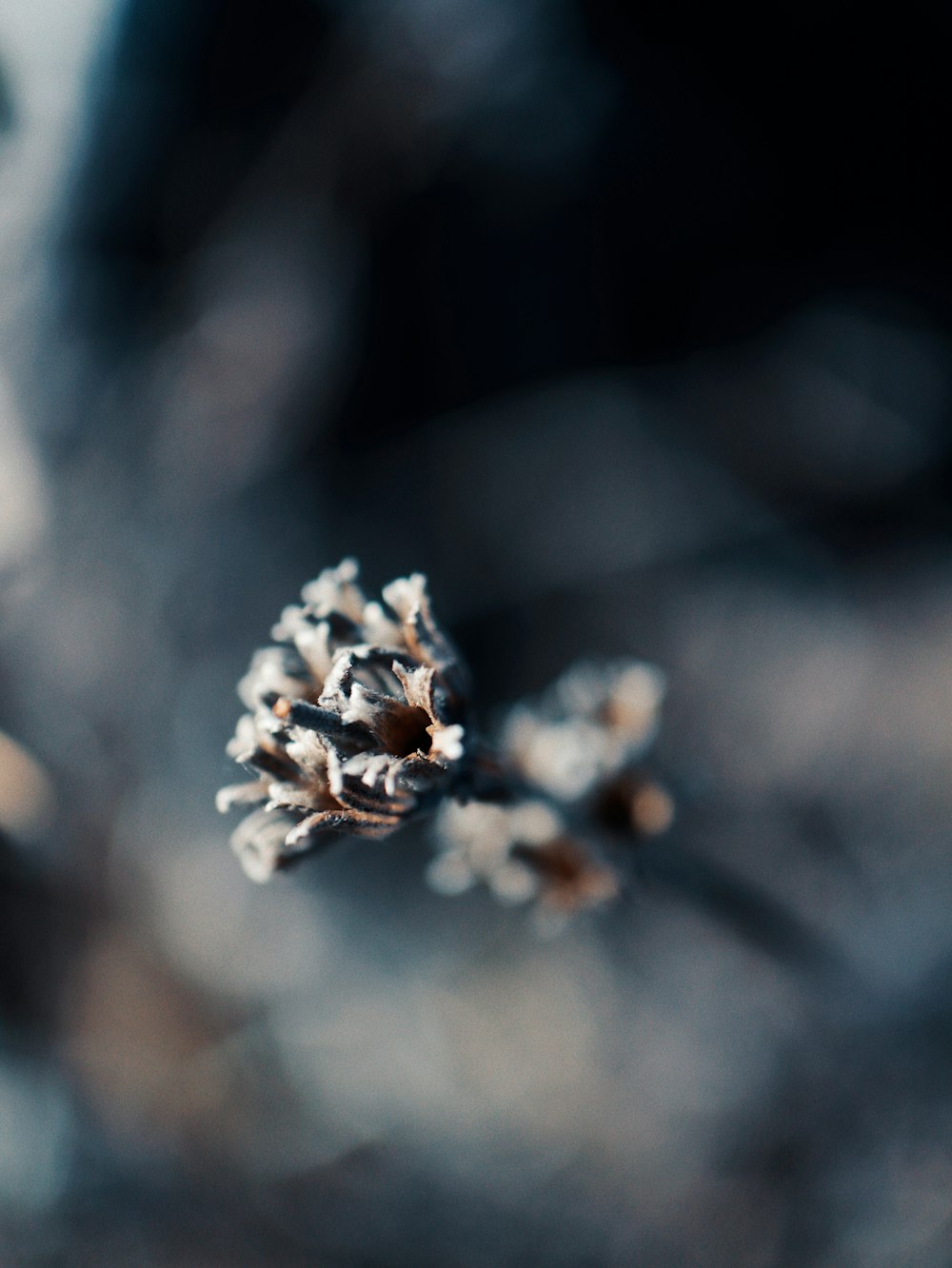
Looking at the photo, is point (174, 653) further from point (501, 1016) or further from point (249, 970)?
point (501, 1016)

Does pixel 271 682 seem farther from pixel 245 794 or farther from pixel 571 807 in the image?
pixel 571 807

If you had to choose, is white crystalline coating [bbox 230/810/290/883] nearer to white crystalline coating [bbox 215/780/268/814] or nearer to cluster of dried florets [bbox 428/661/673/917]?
white crystalline coating [bbox 215/780/268/814]

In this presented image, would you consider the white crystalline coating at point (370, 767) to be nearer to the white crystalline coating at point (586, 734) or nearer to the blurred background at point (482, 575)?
the white crystalline coating at point (586, 734)

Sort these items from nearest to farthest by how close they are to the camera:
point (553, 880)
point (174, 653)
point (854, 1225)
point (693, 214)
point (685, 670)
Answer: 1. point (553, 880)
2. point (854, 1225)
3. point (174, 653)
4. point (685, 670)
5. point (693, 214)

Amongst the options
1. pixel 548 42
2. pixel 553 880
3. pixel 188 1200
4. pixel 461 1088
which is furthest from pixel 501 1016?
pixel 548 42

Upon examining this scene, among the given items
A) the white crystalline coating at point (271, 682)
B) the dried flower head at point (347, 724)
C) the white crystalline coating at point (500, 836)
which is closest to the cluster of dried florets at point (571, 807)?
the white crystalline coating at point (500, 836)
